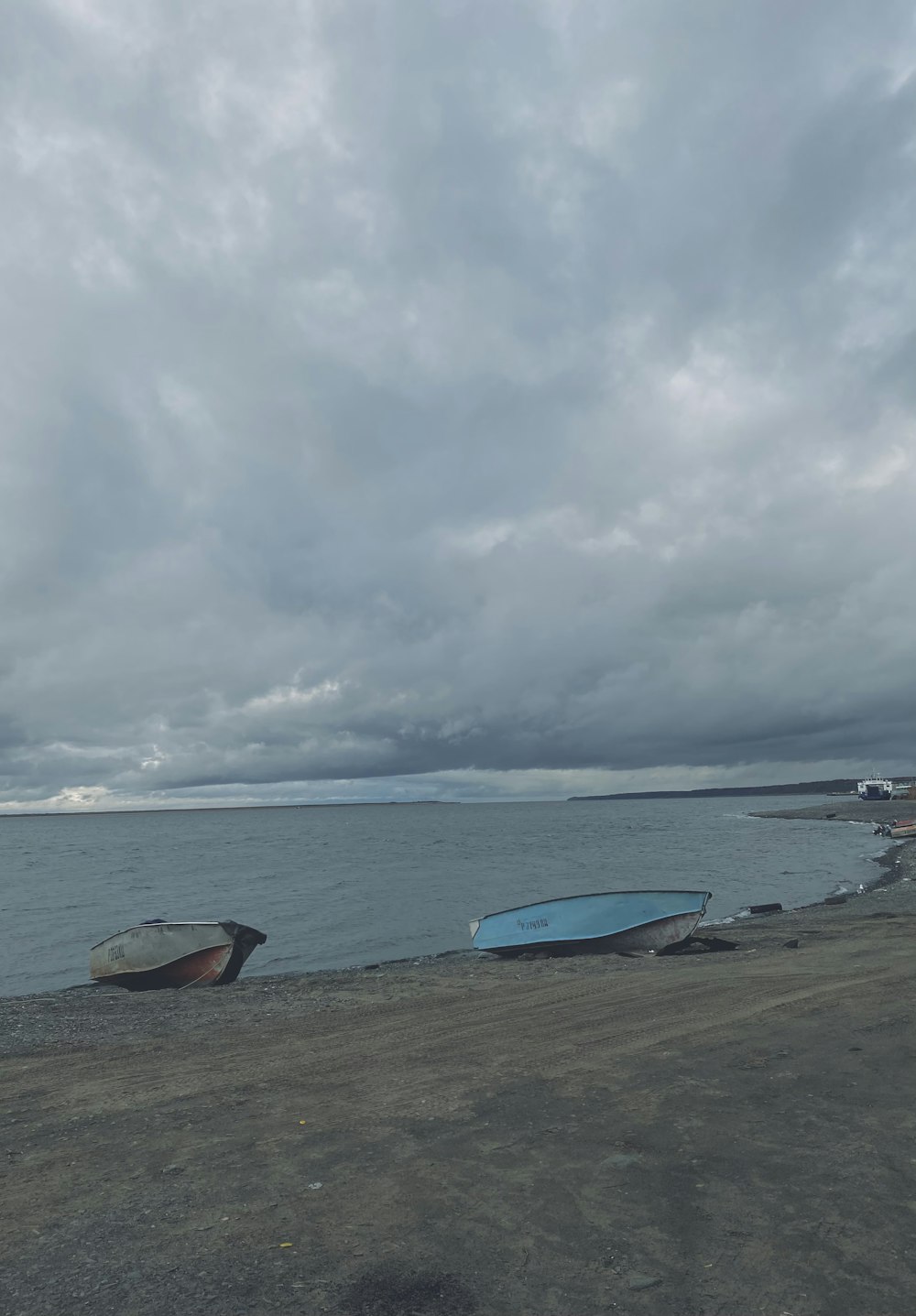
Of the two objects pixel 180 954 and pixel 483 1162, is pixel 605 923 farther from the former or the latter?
pixel 483 1162

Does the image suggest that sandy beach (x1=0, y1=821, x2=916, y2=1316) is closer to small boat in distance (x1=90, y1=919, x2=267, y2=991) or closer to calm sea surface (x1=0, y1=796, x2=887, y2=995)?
small boat in distance (x1=90, y1=919, x2=267, y2=991)

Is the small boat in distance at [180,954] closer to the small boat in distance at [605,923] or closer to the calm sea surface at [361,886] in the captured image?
the calm sea surface at [361,886]

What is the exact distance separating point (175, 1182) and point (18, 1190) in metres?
1.12

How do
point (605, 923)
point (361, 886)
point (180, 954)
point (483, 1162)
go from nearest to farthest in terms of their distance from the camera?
point (483, 1162), point (180, 954), point (605, 923), point (361, 886)

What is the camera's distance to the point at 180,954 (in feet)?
63.1

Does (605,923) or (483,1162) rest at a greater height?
(483,1162)

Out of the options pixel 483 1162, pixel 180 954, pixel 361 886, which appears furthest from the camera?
pixel 361 886

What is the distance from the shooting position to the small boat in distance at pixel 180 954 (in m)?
19.1

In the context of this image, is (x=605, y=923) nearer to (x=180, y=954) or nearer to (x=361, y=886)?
(x=180, y=954)

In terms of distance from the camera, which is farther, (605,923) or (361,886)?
(361,886)

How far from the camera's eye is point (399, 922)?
1219 inches

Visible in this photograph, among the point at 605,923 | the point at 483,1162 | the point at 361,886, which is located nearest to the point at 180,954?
the point at 605,923

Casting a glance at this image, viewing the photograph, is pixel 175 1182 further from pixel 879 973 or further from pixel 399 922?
pixel 399 922

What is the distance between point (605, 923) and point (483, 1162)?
1517 centimetres
